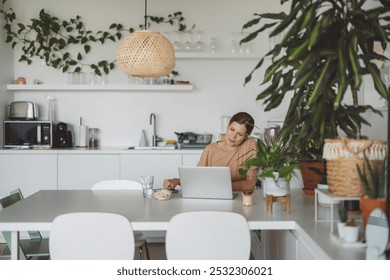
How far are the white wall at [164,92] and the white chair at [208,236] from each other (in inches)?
135

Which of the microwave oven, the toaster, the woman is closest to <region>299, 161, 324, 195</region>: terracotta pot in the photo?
the woman

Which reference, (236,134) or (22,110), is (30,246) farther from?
(22,110)

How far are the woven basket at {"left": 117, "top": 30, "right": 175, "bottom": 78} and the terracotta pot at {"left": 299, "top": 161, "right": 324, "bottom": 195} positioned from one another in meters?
1.17

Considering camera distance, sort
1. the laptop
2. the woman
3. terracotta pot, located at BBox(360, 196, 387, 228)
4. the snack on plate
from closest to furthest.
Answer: terracotta pot, located at BBox(360, 196, 387, 228) → the laptop → the snack on plate → the woman

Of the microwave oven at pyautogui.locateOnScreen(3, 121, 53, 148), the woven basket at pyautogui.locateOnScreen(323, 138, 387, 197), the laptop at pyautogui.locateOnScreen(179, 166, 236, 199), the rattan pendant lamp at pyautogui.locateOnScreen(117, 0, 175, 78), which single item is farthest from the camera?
the microwave oven at pyautogui.locateOnScreen(3, 121, 53, 148)

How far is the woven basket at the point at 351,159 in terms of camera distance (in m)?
2.02

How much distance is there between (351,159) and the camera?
2.04 metres

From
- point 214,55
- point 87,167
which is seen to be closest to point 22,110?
point 87,167

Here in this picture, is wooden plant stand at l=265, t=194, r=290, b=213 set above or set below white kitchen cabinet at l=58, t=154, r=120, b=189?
above

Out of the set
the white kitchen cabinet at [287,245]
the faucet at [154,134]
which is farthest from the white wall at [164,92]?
the white kitchen cabinet at [287,245]

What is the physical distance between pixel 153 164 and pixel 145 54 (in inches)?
80.1

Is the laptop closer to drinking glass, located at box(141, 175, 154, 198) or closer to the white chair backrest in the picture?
drinking glass, located at box(141, 175, 154, 198)

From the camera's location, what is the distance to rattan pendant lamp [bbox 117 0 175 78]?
3.23m

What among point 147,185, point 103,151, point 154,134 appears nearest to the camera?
point 147,185
